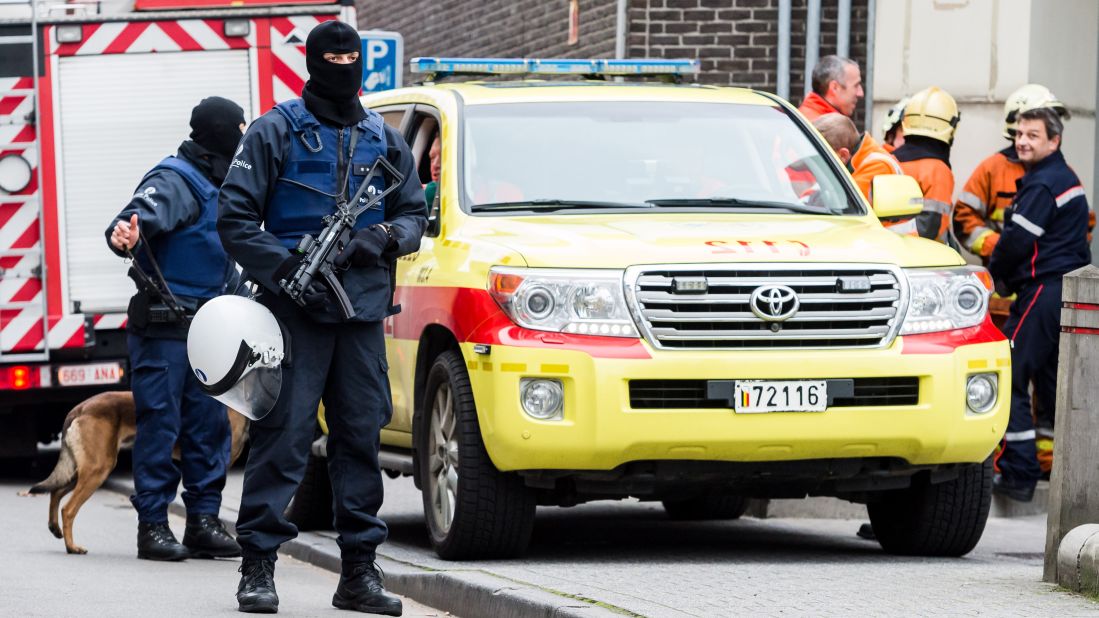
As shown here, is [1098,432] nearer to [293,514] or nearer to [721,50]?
[293,514]

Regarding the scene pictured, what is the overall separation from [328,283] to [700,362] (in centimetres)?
149

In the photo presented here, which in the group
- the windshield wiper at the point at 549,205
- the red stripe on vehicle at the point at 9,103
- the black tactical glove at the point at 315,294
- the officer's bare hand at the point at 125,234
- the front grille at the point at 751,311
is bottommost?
the front grille at the point at 751,311

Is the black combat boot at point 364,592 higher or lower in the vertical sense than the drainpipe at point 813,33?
lower

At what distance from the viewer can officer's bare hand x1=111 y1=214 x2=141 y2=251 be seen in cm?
907

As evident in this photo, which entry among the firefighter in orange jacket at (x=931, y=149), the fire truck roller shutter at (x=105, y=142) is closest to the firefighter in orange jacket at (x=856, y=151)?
the firefighter in orange jacket at (x=931, y=149)

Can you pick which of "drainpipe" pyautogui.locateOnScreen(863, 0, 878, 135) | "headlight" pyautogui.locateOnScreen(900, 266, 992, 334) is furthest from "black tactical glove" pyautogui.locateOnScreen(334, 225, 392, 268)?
"drainpipe" pyautogui.locateOnScreen(863, 0, 878, 135)

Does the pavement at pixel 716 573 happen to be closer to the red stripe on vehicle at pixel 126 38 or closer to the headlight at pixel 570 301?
the headlight at pixel 570 301

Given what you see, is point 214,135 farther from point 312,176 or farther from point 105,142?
point 105,142

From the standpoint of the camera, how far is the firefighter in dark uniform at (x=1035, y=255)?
10.9 m

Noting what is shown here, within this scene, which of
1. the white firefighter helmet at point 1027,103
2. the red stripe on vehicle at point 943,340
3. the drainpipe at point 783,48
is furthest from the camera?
the drainpipe at point 783,48

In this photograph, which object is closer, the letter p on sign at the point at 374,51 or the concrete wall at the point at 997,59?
the concrete wall at the point at 997,59

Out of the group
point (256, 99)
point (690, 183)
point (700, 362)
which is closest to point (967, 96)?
point (256, 99)

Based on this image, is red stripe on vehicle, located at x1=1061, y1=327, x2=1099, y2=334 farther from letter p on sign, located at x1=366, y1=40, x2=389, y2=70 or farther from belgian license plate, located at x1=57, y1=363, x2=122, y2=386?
letter p on sign, located at x1=366, y1=40, x2=389, y2=70

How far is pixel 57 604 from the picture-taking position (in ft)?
25.6
